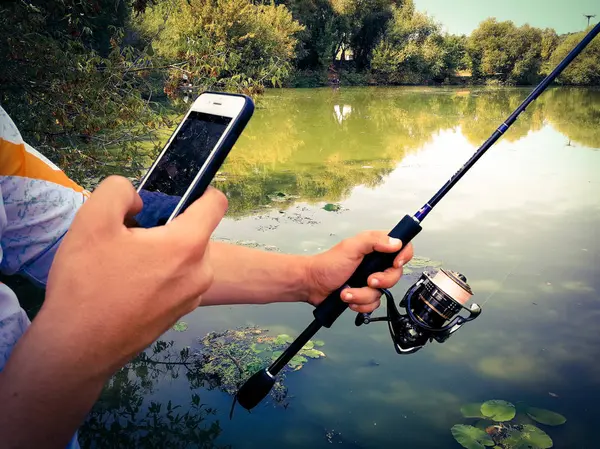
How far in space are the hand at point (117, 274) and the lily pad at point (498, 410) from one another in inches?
87.7

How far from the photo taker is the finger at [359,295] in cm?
143

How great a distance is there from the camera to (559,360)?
115 inches

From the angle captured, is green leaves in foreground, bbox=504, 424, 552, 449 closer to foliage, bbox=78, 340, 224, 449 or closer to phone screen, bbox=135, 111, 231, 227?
foliage, bbox=78, 340, 224, 449

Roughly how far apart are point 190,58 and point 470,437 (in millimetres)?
3228

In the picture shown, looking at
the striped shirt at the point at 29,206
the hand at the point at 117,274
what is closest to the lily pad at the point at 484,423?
the striped shirt at the point at 29,206

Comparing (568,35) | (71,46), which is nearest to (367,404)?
(71,46)

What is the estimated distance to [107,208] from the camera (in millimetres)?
583

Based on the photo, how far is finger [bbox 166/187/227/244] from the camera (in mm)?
613

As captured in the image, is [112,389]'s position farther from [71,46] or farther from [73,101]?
[71,46]

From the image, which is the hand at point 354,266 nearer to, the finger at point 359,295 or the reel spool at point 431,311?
the finger at point 359,295

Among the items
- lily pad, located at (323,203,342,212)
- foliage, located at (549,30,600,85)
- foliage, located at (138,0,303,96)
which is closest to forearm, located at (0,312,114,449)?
foliage, located at (138,0,303,96)

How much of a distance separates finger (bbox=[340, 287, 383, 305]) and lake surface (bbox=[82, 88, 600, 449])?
3.68 feet

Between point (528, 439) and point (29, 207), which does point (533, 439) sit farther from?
point (29, 207)

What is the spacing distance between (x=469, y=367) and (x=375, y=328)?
57 centimetres
